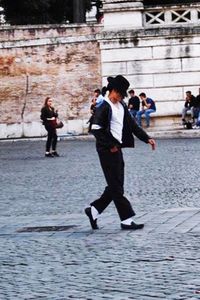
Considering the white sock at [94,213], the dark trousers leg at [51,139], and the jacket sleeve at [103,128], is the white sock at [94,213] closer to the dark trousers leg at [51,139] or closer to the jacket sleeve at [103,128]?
the jacket sleeve at [103,128]

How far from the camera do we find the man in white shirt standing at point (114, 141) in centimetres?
1241

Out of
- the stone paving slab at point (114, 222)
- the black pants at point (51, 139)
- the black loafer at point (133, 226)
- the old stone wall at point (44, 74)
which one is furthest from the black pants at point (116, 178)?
the old stone wall at point (44, 74)

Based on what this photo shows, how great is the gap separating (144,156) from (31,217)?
12236 mm

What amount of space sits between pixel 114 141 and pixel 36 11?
113ft

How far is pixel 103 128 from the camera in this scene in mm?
12570

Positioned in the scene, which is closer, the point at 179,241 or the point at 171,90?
the point at 179,241

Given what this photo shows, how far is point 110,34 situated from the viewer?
37.7 metres

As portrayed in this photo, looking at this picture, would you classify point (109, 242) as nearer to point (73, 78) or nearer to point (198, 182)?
point (198, 182)

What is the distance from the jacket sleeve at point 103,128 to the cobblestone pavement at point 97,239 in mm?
940

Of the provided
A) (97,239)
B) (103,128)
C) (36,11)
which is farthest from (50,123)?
(97,239)

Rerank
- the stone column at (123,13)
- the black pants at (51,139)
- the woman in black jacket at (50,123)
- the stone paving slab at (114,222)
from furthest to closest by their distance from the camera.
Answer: the stone column at (123,13) < the woman in black jacket at (50,123) < the black pants at (51,139) < the stone paving slab at (114,222)

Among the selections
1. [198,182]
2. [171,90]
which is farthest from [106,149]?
[171,90]

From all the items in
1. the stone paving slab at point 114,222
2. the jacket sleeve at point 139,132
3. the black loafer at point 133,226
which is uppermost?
the jacket sleeve at point 139,132

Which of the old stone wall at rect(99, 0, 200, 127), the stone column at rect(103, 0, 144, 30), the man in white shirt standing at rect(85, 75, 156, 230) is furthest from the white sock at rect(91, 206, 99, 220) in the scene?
the stone column at rect(103, 0, 144, 30)
